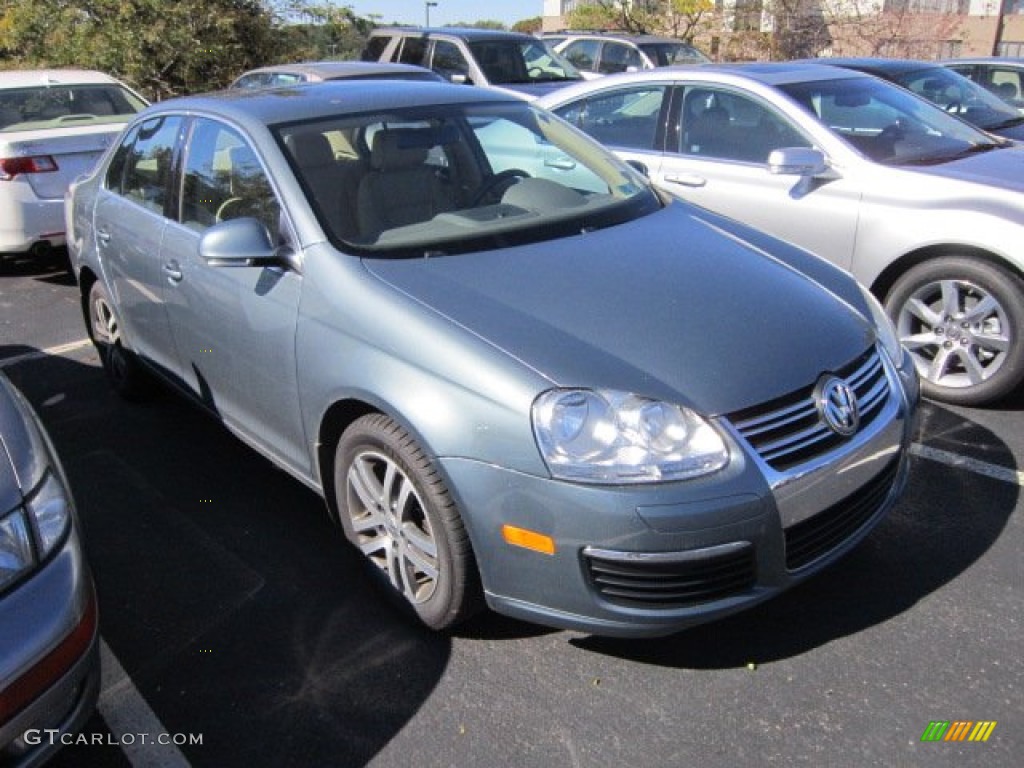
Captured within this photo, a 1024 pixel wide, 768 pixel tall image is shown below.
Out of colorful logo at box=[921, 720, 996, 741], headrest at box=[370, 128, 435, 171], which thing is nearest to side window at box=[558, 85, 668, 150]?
headrest at box=[370, 128, 435, 171]

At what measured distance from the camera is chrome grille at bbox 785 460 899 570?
8.41 ft

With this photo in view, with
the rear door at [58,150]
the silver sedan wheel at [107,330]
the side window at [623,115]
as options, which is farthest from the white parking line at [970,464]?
the rear door at [58,150]

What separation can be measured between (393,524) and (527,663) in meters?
0.59

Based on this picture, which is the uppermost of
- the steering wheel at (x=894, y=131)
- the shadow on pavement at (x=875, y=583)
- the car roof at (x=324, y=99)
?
the car roof at (x=324, y=99)

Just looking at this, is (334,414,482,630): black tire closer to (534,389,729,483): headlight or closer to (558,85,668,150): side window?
(534,389,729,483): headlight

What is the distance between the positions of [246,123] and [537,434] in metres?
1.90

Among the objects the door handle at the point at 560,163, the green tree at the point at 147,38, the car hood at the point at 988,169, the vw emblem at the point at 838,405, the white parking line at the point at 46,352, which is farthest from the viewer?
the green tree at the point at 147,38

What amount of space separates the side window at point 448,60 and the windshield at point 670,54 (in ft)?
12.0

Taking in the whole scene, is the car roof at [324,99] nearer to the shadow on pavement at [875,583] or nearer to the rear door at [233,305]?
the rear door at [233,305]

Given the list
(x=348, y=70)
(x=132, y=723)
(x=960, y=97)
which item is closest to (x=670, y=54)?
(x=348, y=70)

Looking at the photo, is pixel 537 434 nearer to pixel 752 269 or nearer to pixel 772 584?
pixel 772 584

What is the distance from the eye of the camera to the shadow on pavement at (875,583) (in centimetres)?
282

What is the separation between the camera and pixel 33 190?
6.76 m

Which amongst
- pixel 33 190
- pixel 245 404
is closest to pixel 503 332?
pixel 245 404
